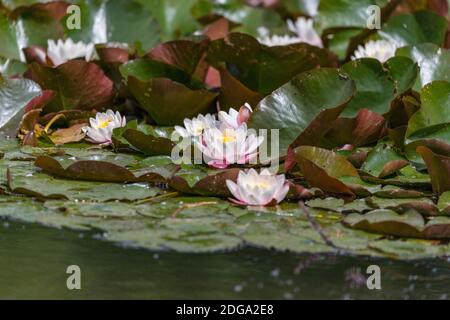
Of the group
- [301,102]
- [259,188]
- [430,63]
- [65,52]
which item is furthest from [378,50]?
[259,188]

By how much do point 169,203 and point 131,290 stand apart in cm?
53

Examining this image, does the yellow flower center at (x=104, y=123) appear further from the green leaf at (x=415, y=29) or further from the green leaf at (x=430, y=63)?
the green leaf at (x=415, y=29)

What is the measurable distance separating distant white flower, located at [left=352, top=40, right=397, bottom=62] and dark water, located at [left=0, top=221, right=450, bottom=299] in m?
1.42

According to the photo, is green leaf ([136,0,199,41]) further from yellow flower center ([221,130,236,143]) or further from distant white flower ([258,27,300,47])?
yellow flower center ([221,130,236,143])

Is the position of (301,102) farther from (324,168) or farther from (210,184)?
(210,184)

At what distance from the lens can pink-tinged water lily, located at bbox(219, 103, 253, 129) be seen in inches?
113

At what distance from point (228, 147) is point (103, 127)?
0.54m

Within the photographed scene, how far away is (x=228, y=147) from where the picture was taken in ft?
8.86

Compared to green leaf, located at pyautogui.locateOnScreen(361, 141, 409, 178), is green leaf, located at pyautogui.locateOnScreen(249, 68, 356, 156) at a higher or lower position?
higher

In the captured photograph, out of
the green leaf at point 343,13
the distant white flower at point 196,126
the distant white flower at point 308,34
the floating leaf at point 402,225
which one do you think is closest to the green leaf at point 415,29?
the green leaf at point 343,13

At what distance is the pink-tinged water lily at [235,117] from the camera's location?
2.88 metres

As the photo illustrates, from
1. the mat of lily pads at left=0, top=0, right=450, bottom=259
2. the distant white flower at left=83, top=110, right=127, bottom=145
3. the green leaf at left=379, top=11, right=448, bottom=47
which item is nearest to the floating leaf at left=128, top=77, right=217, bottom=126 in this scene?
the mat of lily pads at left=0, top=0, right=450, bottom=259

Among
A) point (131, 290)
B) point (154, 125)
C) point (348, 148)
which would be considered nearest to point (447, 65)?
point (348, 148)
